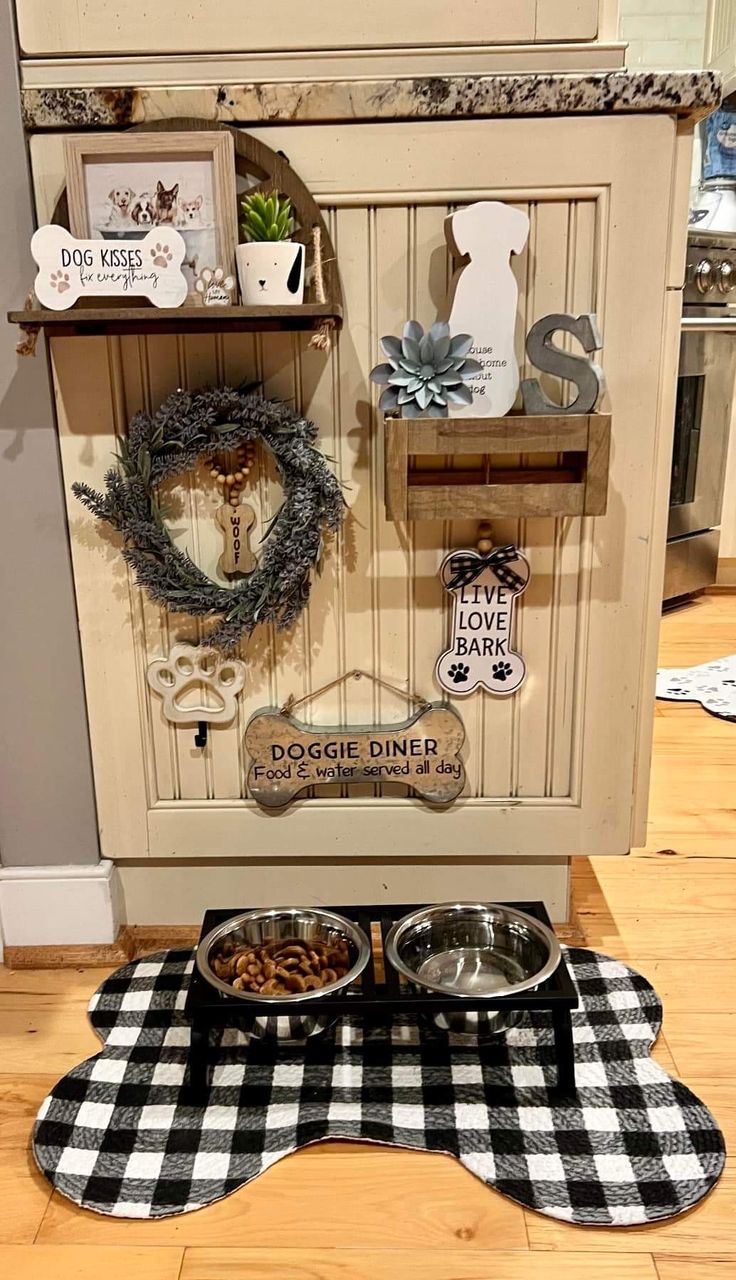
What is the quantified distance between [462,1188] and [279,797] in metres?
0.65

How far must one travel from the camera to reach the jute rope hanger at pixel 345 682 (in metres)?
1.74

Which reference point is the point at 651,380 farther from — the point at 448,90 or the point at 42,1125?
the point at 42,1125

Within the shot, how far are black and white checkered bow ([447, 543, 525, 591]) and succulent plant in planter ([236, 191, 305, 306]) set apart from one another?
0.46 meters

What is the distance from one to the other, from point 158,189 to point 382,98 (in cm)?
33

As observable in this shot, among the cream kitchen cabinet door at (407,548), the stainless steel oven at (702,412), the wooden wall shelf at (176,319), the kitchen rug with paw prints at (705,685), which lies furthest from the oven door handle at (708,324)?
the wooden wall shelf at (176,319)

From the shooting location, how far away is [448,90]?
1.47m

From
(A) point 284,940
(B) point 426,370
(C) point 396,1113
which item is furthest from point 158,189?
(C) point 396,1113

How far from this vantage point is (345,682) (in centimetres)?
174

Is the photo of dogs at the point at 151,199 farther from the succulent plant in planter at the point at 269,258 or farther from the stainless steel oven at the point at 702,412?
the stainless steel oven at the point at 702,412

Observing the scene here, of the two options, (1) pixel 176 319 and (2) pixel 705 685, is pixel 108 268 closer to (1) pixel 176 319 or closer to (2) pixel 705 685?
(1) pixel 176 319

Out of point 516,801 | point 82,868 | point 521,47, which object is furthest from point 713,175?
point 82,868

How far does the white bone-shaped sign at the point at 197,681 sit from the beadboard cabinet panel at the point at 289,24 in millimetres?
864

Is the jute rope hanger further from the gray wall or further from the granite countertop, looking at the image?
the granite countertop

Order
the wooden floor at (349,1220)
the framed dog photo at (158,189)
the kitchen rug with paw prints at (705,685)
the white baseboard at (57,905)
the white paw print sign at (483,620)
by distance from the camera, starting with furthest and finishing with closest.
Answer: the kitchen rug with paw prints at (705,685)
the white baseboard at (57,905)
the white paw print sign at (483,620)
the framed dog photo at (158,189)
the wooden floor at (349,1220)
